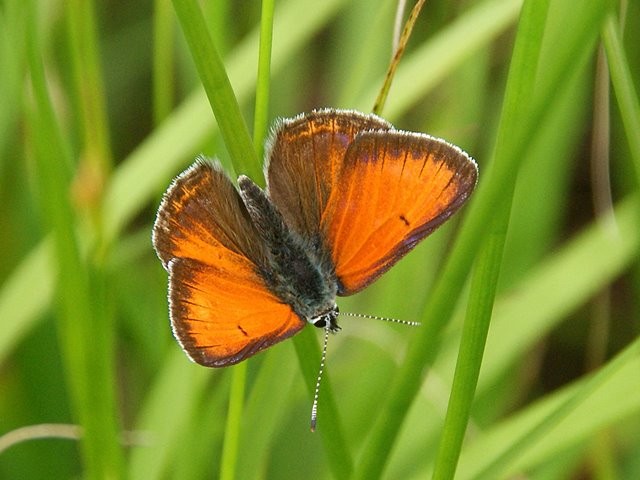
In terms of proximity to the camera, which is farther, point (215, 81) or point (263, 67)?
point (263, 67)

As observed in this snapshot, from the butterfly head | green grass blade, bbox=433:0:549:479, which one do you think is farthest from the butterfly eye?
green grass blade, bbox=433:0:549:479

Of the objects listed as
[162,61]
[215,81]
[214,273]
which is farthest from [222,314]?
[162,61]

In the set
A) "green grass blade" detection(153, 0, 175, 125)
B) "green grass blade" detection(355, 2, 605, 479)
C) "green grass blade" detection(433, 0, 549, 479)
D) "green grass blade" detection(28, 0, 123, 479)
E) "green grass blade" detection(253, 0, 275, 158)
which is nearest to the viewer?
"green grass blade" detection(355, 2, 605, 479)

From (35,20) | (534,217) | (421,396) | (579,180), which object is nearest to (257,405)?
(421,396)

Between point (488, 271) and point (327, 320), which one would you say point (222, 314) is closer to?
point (327, 320)

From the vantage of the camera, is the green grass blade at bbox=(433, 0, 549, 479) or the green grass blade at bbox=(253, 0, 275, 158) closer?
the green grass blade at bbox=(433, 0, 549, 479)

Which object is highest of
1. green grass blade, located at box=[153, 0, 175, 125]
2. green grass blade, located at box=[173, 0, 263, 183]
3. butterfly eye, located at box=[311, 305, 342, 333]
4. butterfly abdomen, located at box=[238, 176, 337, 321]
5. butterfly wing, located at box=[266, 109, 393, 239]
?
green grass blade, located at box=[153, 0, 175, 125]

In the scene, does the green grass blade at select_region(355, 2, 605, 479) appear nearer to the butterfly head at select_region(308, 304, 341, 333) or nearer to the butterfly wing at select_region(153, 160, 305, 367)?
the butterfly wing at select_region(153, 160, 305, 367)

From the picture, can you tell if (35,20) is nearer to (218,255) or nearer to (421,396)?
(218,255)
